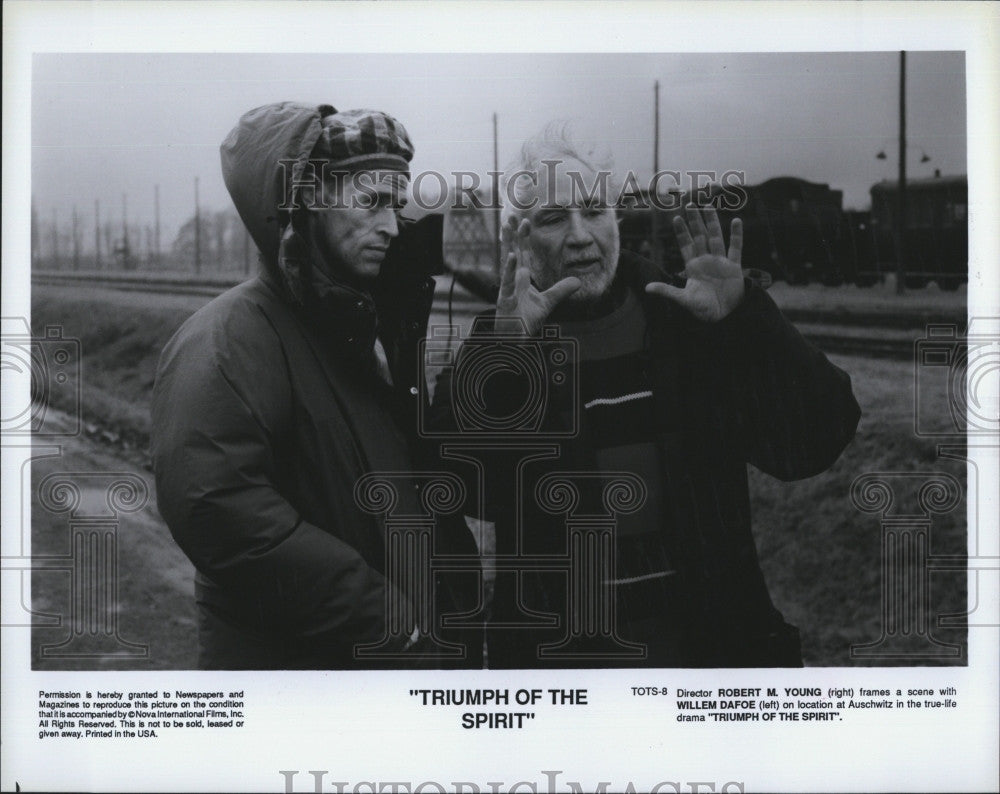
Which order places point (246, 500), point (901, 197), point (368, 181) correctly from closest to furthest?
point (246, 500)
point (368, 181)
point (901, 197)

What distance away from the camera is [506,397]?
155 inches

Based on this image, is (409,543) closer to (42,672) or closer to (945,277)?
(42,672)

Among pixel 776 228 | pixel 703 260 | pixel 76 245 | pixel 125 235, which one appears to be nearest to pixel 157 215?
pixel 125 235

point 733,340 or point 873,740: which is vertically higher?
point 733,340

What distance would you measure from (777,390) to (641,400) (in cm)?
46

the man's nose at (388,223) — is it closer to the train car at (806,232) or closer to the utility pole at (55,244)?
the train car at (806,232)

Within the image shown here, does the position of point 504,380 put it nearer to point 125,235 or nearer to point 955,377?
point 125,235

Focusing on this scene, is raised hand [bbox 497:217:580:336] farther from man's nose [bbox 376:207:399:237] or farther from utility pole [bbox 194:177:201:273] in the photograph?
utility pole [bbox 194:177:201:273]

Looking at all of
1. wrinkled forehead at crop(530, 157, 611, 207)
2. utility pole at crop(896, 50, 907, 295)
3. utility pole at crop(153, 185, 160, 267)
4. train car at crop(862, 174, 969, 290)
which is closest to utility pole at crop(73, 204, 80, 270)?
utility pole at crop(153, 185, 160, 267)

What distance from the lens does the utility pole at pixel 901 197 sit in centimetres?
402

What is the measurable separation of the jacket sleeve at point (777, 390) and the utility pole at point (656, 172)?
0.30 metres

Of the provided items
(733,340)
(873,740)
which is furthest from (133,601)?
(873,740)

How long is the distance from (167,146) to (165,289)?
47 cm

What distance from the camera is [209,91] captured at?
3.97 meters
